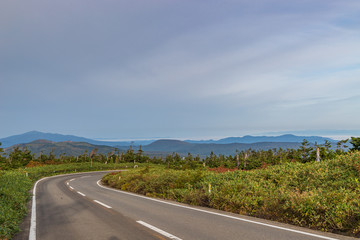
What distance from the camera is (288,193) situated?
9531 millimetres

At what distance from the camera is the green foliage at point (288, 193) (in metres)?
7.25

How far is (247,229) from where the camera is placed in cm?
713

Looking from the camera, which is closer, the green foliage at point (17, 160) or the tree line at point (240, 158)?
the tree line at point (240, 158)

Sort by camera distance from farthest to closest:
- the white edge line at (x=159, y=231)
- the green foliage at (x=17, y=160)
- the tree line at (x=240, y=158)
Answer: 1. the green foliage at (x=17, y=160)
2. the tree line at (x=240, y=158)
3. the white edge line at (x=159, y=231)

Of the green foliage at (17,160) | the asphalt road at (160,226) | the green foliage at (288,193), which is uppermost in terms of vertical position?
the green foliage at (288,193)

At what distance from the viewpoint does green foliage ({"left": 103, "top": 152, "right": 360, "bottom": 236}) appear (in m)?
7.25

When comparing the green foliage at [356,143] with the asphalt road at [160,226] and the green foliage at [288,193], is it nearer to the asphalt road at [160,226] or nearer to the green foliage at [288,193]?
the green foliage at [288,193]

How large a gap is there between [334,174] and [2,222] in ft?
44.9

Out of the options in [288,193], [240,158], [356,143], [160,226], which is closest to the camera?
[160,226]

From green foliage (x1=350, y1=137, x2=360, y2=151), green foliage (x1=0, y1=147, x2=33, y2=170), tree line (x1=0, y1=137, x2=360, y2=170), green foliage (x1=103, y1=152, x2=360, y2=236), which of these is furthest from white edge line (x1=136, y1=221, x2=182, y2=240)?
green foliage (x1=0, y1=147, x2=33, y2=170)

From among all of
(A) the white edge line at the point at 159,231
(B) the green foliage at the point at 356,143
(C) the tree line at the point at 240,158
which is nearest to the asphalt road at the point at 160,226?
(A) the white edge line at the point at 159,231

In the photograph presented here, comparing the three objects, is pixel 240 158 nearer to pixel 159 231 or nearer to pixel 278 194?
pixel 278 194

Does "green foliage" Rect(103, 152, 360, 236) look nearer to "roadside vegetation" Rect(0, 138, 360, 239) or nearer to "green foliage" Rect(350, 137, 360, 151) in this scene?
"roadside vegetation" Rect(0, 138, 360, 239)

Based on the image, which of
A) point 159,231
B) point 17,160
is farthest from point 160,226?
point 17,160
